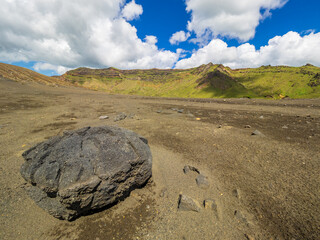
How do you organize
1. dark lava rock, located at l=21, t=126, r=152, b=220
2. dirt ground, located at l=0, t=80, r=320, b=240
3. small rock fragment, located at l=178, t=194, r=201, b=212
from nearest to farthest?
dirt ground, located at l=0, t=80, r=320, b=240 < dark lava rock, located at l=21, t=126, r=152, b=220 < small rock fragment, located at l=178, t=194, r=201, b=212

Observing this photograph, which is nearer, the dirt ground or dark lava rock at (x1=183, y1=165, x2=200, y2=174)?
the dirt ground

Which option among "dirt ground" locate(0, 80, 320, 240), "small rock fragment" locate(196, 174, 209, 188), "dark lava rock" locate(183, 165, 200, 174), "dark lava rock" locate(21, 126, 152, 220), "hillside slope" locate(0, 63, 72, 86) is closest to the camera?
"dirt ground" locate(0, 80, 320, 240)

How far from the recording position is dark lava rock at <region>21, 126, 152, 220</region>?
4.40m

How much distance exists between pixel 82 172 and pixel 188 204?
4132 mm

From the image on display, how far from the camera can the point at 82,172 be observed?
4.65 m

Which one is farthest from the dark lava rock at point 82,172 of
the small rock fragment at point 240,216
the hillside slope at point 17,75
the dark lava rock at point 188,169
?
the hillside slope at point 17,75

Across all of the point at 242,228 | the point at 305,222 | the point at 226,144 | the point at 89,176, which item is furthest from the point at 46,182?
the point at 226,144

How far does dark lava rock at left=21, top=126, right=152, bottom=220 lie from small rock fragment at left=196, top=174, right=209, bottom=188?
245 cm

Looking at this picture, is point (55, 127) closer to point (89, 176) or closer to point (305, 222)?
point (89, 176)

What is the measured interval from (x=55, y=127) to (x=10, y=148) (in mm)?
5000

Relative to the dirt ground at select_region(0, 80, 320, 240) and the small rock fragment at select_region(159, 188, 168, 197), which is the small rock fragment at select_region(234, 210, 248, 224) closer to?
the dirt ground at select_region(0, 80, 320, 240)

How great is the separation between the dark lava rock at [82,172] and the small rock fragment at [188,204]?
74.8 inches

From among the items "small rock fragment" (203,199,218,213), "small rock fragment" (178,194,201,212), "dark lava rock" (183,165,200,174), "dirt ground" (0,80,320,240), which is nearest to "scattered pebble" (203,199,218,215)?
"small rock fragment" (203,199,218,213)

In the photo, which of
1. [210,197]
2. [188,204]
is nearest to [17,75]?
[188,204]
